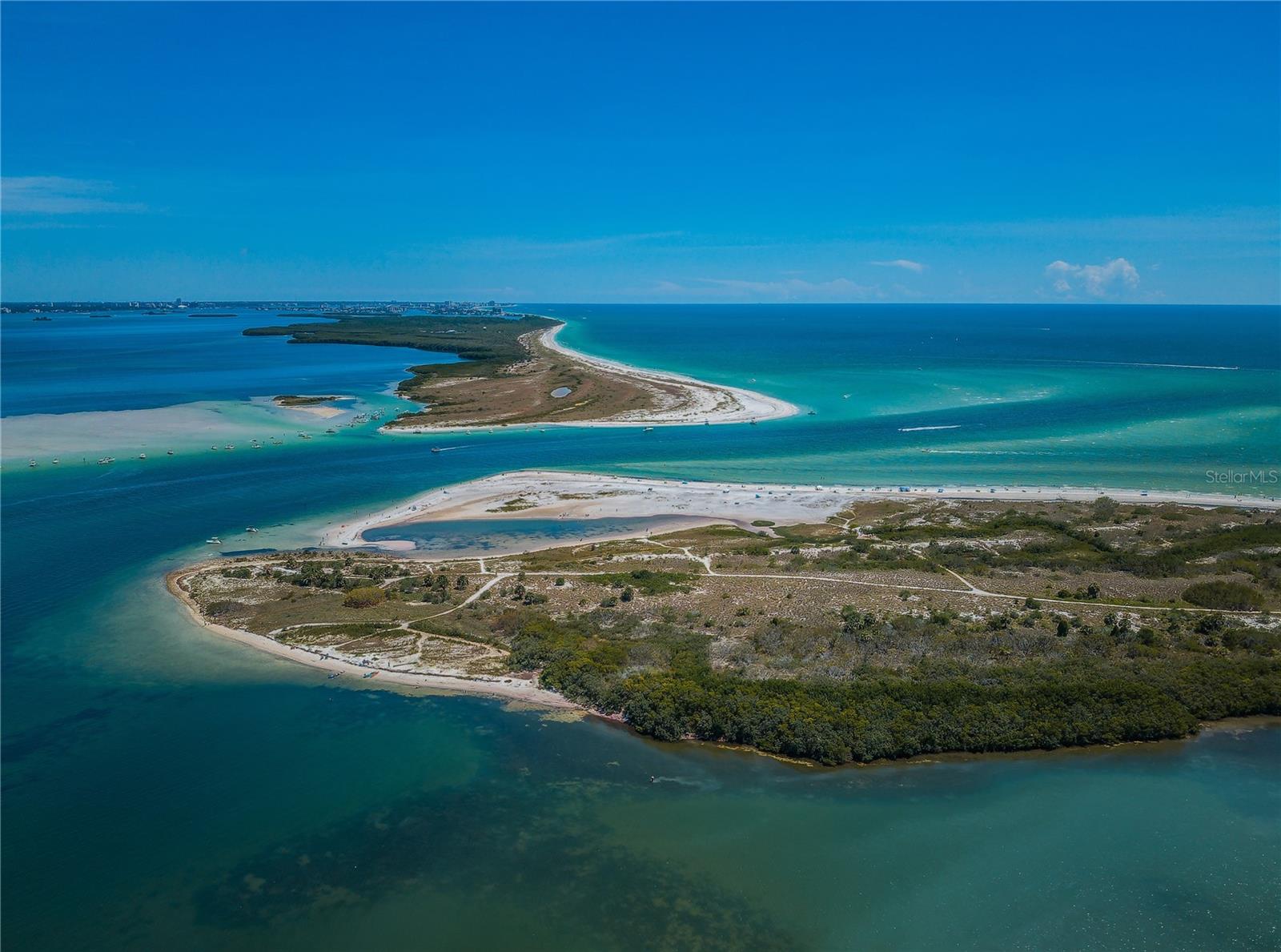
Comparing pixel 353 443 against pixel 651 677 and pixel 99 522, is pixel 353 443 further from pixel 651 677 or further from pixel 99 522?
pixel 651 677

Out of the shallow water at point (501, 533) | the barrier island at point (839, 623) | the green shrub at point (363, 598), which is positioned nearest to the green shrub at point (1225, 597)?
the barrier island at point (839, 623)

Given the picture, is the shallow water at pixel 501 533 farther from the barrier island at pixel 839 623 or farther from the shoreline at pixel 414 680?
the shoreline at pixel 414 680

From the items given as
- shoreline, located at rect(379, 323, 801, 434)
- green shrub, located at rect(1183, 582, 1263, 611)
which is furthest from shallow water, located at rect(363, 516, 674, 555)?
shoreline, located at rect(379, 323, 801, 434)

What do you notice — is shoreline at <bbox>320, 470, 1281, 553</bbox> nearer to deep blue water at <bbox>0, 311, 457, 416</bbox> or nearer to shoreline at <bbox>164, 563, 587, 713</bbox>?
shoreline at <bbox>164, 563, 587, 713</bbox>

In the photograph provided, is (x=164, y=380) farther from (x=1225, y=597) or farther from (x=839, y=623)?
(x=1225, y=597)

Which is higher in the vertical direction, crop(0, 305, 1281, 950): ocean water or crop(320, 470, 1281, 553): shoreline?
crop(320, 470, 1281, 553): shoreline

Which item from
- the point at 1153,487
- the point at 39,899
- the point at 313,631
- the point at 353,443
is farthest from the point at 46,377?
the point at 1153,487

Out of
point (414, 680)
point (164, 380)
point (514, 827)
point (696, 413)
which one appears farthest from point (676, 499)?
point (164, 380)
